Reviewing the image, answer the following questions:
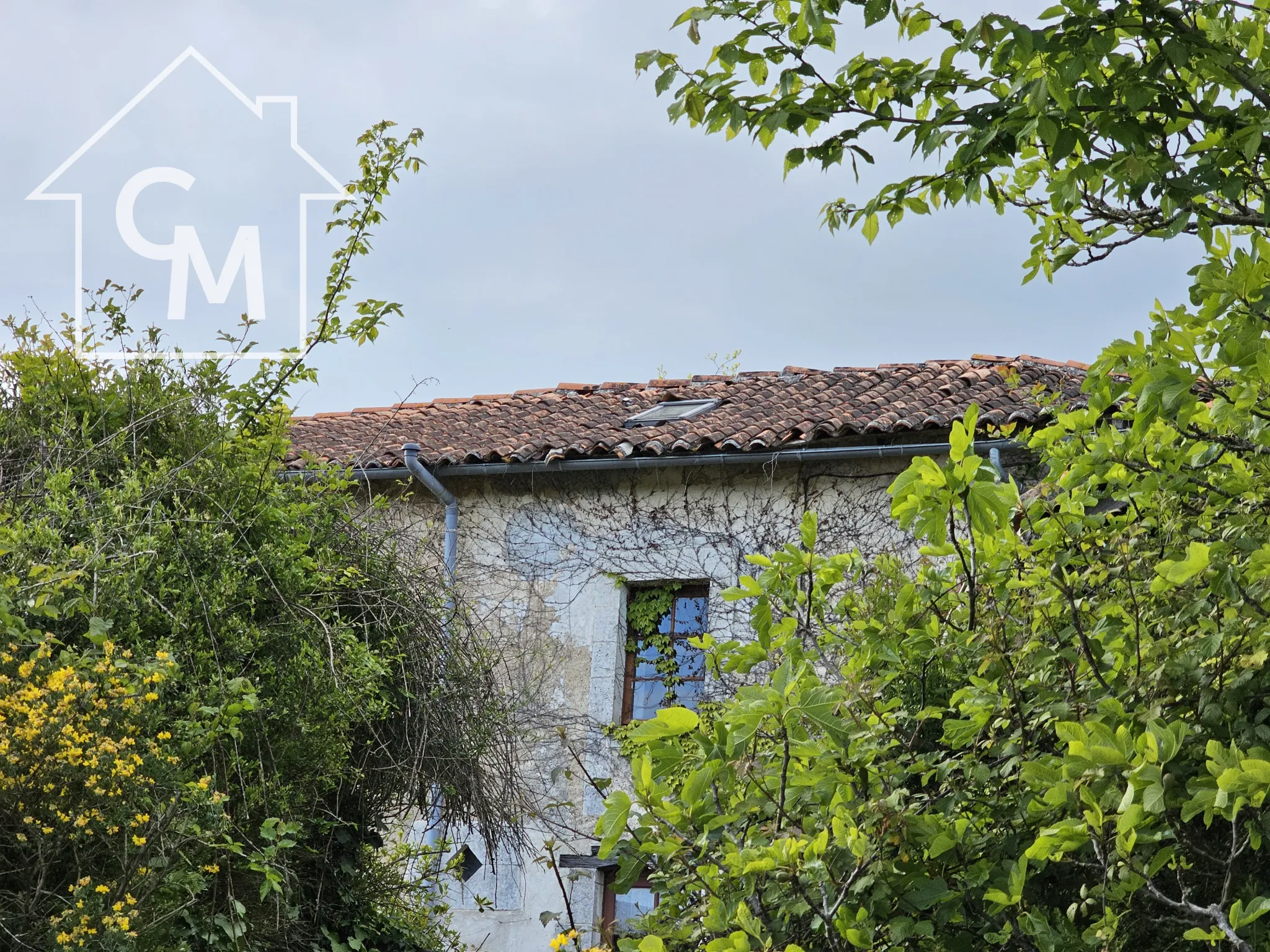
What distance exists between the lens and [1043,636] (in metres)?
2.90

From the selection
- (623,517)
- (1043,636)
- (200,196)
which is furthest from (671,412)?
(1043,636)

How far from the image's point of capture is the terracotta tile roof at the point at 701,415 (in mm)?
9523

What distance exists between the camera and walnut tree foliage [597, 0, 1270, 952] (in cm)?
218

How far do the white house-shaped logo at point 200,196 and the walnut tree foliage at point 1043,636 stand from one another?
397 cm

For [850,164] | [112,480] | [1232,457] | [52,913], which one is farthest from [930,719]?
[112,480]

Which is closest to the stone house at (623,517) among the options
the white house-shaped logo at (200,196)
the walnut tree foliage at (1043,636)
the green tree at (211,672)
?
the white house-shaped logo at (200,196)

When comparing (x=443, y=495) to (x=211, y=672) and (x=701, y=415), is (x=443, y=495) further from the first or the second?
(x=211, y=672)

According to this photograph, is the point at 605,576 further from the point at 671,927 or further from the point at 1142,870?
the point at 1142,870

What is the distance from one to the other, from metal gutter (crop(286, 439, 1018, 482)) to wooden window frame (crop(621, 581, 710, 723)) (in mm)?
1129

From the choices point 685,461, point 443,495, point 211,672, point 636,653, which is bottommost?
point 636,653

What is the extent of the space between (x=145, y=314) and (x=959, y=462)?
4.57m

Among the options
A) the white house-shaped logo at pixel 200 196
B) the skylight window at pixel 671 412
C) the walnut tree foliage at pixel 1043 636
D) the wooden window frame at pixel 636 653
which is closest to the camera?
the walnut tree foliage at pixel 1043 636

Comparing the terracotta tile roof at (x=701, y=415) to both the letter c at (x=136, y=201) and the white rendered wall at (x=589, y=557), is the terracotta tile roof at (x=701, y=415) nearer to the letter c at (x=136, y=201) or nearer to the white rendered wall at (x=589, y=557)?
the white rendered wall at (x=589, y=557)

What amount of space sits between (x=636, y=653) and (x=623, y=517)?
4.09 feet
